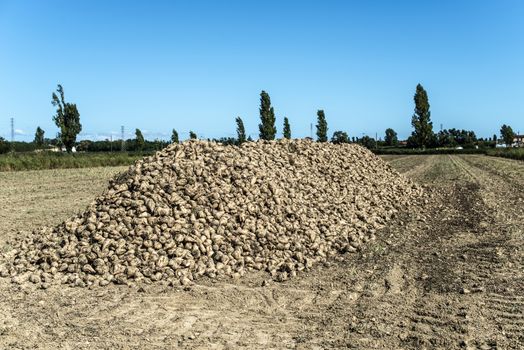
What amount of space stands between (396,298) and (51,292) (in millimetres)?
4699

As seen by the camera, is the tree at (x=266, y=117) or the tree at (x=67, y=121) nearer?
the tree at (x=67, y=121)

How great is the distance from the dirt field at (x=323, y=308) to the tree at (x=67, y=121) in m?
42.0

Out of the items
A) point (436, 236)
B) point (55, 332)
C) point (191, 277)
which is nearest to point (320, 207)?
point (436, 236)

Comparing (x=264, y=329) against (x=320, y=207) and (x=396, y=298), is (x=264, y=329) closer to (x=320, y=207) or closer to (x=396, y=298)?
(x=396, y=298)

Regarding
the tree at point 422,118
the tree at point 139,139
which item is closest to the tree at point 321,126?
the tree at point 422,118

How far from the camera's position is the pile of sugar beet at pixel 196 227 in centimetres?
762

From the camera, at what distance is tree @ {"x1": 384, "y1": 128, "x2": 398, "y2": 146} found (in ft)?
412

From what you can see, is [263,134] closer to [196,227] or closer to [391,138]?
[196,227]

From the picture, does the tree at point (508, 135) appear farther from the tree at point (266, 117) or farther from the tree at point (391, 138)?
the tree at point (266, 117)

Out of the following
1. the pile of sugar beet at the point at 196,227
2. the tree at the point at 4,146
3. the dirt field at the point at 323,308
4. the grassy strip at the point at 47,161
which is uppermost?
the tree at the point at 4,146

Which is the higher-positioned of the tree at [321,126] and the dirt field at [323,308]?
the tree at [321,126]

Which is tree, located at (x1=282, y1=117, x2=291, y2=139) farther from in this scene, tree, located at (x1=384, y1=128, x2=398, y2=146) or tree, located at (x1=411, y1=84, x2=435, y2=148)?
tree, located at (x1=384, y1=128, x2=398, y2=146)

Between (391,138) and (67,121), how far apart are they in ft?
310

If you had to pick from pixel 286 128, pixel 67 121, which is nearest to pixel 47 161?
pixel 67 121
